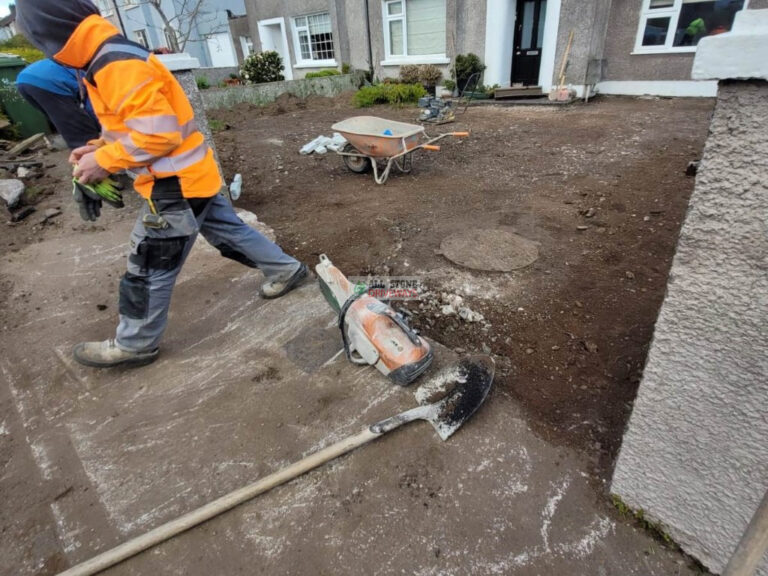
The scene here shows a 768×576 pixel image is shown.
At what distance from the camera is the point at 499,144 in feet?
23.5

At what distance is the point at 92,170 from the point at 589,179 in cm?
522

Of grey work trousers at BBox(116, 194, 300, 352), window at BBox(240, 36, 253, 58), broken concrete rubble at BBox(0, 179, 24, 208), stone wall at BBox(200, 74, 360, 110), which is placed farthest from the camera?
window at BBox(240, 36, 253, 58)

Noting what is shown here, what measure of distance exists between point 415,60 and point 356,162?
7.98 meters

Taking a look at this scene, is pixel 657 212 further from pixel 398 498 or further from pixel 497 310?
pixel 398 498

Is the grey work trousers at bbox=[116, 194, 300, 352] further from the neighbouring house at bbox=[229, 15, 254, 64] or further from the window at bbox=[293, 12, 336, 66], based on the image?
the neighbouring house at bbox=[229, 15, 254, 64]

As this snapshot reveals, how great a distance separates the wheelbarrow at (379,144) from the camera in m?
5.33

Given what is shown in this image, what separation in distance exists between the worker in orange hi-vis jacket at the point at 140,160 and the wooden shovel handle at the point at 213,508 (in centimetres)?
118

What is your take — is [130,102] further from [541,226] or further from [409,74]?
[409,74]

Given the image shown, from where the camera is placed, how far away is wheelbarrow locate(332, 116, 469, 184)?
210 inches

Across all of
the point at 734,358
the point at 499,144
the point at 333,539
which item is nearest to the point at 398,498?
the point at 333,539

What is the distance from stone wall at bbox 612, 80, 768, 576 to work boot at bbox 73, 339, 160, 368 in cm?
251

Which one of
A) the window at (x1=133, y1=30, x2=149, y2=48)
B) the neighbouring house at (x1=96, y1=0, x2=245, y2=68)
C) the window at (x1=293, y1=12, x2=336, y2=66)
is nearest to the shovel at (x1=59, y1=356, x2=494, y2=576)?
the window at (x1=293, y1=12, x2=336, y2=66)

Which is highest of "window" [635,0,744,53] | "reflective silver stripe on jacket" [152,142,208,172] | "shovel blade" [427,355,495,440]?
"window" [635,0,744,53]

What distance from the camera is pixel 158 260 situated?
2.27 metres
